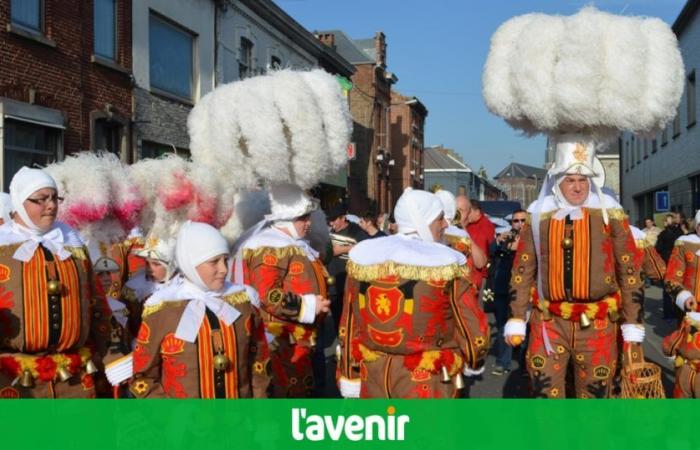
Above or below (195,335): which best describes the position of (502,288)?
below

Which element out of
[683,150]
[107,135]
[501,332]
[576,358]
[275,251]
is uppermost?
[683,150]

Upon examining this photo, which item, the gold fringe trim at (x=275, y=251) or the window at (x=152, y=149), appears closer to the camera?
the gold fringe trim at (x=275, y=251)

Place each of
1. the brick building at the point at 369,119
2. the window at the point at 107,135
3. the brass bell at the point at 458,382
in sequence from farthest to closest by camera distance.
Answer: the brick building at the point at 369,119, the window at the point at 107,135, the brass bell at the point at 458,382

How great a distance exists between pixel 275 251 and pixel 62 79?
9.19 metres

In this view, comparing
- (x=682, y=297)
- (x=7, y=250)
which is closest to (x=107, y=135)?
(x=7, y=250)

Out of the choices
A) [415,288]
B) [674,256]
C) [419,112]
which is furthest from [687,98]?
[419,112]

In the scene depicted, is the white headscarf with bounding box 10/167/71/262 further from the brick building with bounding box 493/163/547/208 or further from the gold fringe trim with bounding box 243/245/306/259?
the brick building with bounding box 493/163/547/208

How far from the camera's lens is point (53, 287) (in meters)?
4.05

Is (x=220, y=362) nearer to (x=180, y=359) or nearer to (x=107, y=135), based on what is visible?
(x=180, y=359)

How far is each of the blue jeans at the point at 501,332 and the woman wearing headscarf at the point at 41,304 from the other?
5.48 metres

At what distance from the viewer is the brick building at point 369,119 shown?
130 ft

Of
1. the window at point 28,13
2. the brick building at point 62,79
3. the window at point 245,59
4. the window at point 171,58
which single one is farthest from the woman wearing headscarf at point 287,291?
the window at point 245,59

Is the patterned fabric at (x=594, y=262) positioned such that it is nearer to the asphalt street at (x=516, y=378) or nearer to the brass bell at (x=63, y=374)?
the asphalt street at (x=516, y=378)

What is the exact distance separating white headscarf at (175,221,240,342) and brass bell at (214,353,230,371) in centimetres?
14
